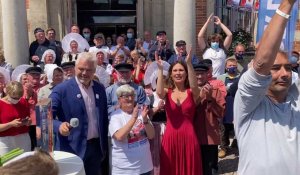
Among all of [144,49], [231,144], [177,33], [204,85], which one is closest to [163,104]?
→ [204,85]

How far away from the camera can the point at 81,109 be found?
3965 mm

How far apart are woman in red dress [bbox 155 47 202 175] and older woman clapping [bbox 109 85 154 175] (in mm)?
339

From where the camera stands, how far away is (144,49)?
962 cm

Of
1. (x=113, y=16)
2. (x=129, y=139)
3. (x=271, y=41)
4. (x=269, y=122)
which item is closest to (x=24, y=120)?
(x=129, y=139)

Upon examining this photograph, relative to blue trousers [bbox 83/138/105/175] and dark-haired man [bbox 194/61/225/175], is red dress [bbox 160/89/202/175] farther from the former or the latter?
blue trousers [bbox 83/138/105/175]

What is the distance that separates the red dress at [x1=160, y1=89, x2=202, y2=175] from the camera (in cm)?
454

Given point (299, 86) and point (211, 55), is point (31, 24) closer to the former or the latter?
point (211, 55)

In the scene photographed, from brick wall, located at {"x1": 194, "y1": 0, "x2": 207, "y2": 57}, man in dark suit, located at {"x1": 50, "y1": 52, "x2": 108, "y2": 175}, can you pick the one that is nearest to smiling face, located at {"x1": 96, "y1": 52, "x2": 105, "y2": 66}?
man in dark suit, located at {"x1": 50, "y1": 52, "x2": 108, "y2": 175}

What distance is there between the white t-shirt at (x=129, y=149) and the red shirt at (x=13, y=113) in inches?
48.3

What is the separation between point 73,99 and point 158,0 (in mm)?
7857

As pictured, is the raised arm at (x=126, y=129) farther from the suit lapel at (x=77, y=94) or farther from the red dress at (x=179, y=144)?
the red dress at (x=179, y=144)

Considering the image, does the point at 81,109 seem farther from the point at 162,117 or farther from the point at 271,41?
the point at 271,41

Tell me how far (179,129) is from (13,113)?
197 cm

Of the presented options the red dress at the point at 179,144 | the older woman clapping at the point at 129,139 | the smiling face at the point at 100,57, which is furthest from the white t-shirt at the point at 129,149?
the smiling face at the point at 100,57
